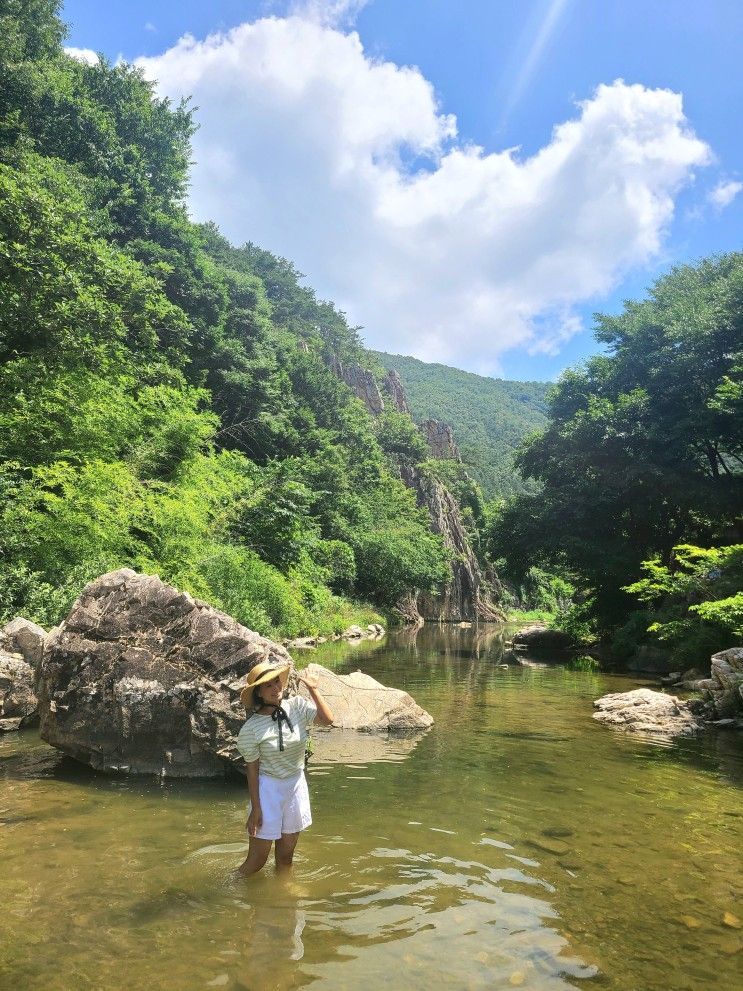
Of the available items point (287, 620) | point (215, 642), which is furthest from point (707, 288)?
point (215, 642)

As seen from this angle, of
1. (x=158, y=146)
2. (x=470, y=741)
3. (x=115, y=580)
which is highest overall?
(x=158, y=146)

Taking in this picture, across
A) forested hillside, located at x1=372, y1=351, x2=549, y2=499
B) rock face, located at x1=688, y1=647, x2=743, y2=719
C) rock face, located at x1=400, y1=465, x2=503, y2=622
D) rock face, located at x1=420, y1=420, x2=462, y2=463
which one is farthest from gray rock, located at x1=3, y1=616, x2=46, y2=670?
forested hillside, located at x1=372, y1=351, x2=549, y2=499

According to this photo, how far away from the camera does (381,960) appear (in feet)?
11.8

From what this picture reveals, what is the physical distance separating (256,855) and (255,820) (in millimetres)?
295

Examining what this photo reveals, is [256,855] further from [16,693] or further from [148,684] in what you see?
[16,693]

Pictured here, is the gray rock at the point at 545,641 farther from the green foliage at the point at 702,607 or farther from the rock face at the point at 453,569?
the rock face at the point at 453,569

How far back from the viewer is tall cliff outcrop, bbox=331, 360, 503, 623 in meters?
70.3

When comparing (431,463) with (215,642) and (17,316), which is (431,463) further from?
(215,642)

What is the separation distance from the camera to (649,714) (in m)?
11.9

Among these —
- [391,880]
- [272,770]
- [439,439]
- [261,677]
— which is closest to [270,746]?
[272,770]

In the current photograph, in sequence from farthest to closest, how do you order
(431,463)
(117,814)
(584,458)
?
(431,463), (584,458), (117,814)

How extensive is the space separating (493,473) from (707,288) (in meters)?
81.9

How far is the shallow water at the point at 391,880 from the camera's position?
11.5ft

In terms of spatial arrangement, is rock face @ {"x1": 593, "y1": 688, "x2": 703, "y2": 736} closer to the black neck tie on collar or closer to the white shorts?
the white shorts
